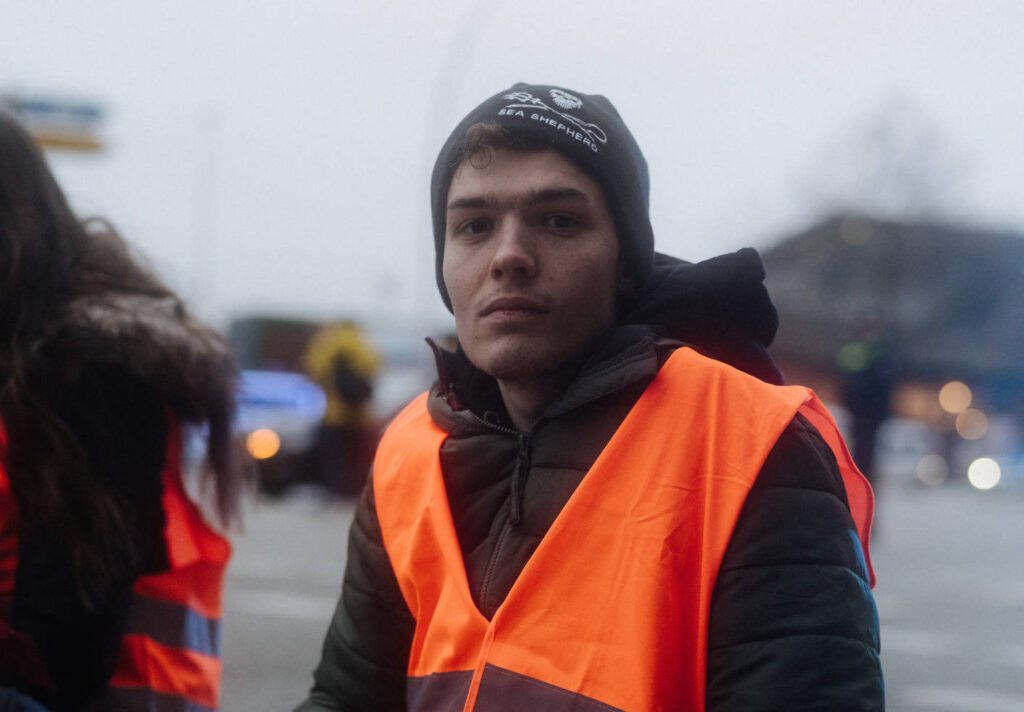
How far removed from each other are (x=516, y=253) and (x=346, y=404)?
10.4 m

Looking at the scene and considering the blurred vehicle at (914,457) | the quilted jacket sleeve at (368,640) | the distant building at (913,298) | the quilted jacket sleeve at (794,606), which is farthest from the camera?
the distant building at (913,298)

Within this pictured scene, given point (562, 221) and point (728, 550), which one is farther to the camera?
point (562, 221)

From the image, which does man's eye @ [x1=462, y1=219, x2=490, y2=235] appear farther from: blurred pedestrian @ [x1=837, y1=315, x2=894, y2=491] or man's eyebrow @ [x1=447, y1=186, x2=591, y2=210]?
blurred pedestrian @ [x1=837, y1=315, x2=894, y2=491]

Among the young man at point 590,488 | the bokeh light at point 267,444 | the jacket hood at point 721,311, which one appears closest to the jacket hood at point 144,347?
the young man at point 590,488

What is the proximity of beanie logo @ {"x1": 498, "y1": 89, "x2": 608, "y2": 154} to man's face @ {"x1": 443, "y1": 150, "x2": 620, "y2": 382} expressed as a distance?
0.14ft

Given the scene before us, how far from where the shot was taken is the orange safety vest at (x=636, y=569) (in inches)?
57.4

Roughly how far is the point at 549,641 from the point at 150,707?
922 mm

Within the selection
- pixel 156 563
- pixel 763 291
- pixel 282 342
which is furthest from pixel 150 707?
pixel 282 342

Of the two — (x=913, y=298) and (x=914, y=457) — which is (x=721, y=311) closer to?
(x=914, y=457)

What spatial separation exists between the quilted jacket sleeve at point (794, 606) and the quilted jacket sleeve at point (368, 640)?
58 cm

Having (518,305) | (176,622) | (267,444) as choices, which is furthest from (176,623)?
(267,444)

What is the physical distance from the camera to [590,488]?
1.55 m

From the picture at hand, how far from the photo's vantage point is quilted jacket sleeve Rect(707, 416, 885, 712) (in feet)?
4.48

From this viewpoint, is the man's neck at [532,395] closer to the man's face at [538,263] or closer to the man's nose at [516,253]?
the man's face at [538,263]
